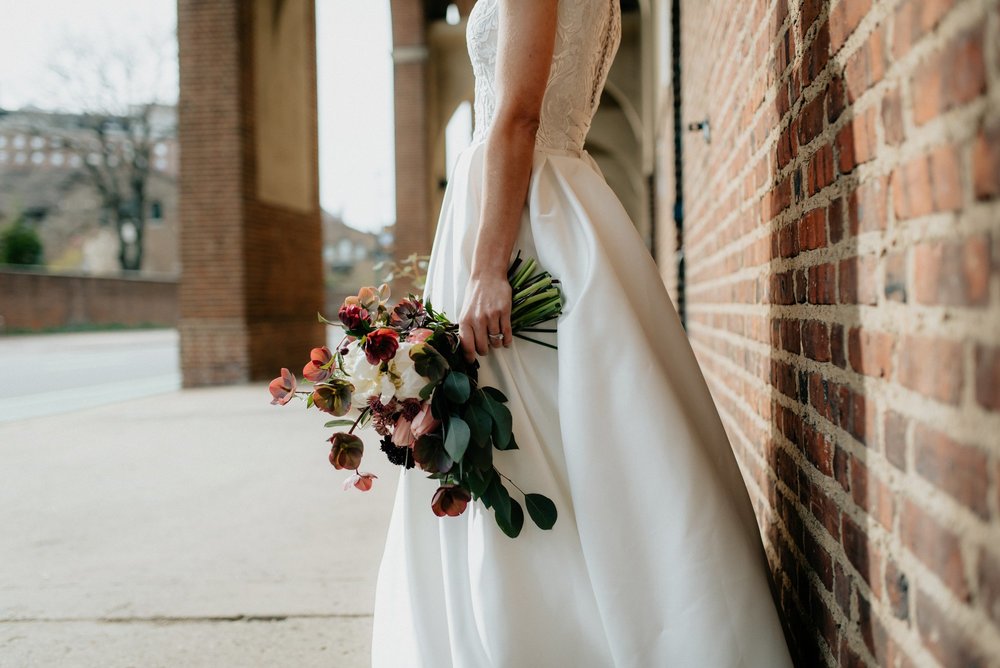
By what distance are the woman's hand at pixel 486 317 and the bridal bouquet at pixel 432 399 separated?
0.02m

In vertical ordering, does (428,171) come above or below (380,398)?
above

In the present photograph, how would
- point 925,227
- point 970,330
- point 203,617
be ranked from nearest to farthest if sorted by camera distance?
1. point 970,330
2. point 925,227
3. point 203,617

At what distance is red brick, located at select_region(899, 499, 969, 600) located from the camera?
3.05 feet

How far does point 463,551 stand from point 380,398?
1.31 ft

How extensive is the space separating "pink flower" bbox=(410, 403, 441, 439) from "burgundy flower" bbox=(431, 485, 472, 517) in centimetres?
13

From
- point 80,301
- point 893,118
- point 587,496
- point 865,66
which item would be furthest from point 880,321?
point 80,301

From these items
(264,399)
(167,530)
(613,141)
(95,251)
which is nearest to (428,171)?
(613,141)

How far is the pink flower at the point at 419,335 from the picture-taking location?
66.5 inches

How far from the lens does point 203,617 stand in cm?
261

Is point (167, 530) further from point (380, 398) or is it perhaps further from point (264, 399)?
point (264, 399)

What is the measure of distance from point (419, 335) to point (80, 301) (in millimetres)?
31111

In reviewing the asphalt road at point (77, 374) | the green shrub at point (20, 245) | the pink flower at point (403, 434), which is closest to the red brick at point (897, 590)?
the pink flower at point (403, 434)

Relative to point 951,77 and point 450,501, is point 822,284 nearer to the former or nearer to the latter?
point 951,77

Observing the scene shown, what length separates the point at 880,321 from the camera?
3.93ft
